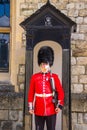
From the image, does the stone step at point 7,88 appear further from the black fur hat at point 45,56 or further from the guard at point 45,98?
the guard at point 45,98

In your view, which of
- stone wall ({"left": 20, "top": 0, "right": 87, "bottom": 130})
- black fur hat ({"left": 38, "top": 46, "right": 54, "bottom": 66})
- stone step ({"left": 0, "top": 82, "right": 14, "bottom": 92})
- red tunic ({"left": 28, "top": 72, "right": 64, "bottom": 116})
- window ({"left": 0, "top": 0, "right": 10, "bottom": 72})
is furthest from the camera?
window ({"left": 0, "top": 0, "right": 10, "bottom": 72})

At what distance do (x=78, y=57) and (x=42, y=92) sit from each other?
1957mm

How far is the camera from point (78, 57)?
7195 millimetres

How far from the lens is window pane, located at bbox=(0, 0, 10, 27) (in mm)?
7566

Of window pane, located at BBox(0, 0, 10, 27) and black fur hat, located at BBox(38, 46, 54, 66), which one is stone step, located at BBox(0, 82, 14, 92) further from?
black fur hat, located at BBox(38, 46, 54, 66)

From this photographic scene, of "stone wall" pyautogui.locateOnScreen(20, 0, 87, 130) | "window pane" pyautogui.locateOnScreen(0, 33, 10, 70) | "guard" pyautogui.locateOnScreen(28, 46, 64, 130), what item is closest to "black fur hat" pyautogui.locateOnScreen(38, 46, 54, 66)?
"guard" pyautogui.locateOnScreen(28, 46, 64, 130)

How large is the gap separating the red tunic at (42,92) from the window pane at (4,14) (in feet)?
7.74

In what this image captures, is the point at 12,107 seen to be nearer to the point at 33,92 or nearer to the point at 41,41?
the point at 41,41

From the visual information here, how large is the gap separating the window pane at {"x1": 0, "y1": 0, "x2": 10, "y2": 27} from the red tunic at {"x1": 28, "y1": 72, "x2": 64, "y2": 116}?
236cm

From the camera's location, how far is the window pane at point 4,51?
7566mm

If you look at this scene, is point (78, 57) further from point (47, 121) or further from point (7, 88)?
Answer: point (47, 121)

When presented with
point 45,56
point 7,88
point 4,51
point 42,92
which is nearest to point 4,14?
point 4,51

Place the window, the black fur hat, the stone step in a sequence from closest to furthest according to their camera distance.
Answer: the black fur hat → the stone step → the window

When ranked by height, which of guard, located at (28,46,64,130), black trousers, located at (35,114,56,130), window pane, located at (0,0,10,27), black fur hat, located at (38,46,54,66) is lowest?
black trousers, located at (35,114,56,130)
